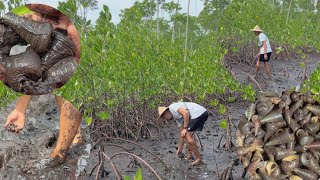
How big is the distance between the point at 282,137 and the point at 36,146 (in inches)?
64.3

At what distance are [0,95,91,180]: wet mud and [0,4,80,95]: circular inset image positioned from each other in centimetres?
14

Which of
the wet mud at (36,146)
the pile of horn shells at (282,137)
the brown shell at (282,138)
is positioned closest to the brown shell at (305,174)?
the pile of horn shells at (282,137)

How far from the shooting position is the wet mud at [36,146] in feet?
4.55

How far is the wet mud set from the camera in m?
1.39

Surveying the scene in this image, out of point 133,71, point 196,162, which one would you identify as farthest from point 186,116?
point 133,71

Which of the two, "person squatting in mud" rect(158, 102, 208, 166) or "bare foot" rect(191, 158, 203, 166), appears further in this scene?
"bare foot" rect(191, 158, 203, 166)

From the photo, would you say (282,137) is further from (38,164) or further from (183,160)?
(183,160)

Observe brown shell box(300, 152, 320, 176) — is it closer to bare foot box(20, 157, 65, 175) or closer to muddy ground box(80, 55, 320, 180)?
muddy ground box(80, 55, 320, 180)

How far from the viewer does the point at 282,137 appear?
2568mm

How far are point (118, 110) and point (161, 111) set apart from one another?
65.2 inches

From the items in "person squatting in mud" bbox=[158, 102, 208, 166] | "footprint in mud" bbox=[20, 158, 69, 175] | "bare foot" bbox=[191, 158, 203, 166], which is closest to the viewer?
"footprint in mud" bbox=[20, 158, 69, 175]

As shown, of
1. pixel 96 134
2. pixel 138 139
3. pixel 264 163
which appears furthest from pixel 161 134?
pixel 264 163

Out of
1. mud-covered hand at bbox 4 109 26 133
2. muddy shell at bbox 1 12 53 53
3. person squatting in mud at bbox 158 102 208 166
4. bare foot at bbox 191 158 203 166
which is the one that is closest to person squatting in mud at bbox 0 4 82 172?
mud-covered hand at bbox 4 109 26 133

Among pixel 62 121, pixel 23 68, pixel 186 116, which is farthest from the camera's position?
pixel 186 116
